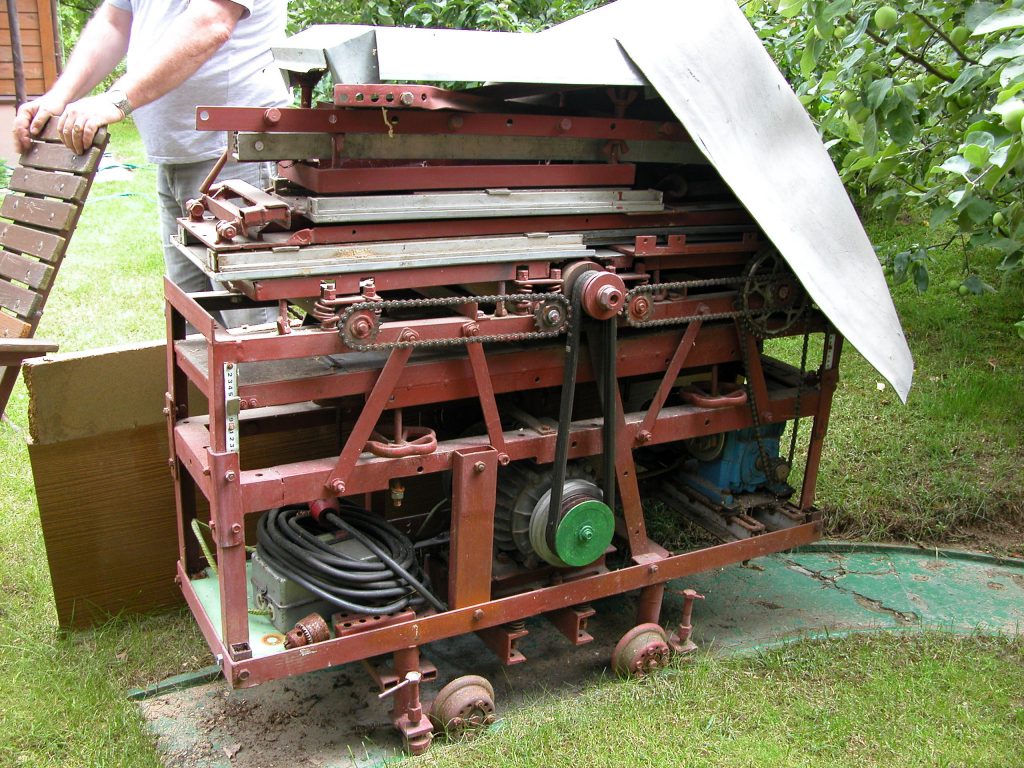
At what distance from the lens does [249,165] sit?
193 inches

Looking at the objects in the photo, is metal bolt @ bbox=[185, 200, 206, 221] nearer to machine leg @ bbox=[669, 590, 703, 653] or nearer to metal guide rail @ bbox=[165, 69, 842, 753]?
metal guide rail @ bbox=[165, 69, 842, 753]

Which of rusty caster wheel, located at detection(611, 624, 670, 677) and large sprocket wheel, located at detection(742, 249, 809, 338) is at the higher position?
large sprocket wheel, located at detection(742, 249, 809, 338)

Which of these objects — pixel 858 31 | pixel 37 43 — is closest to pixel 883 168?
pixel 858 31

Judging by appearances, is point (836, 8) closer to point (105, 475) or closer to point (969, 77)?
point (969, 77)

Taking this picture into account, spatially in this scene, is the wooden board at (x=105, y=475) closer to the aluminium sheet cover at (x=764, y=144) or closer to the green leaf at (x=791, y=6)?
the aluminium sheet cover at (x=764, y=144)

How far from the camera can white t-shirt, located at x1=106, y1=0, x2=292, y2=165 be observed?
4.73 m

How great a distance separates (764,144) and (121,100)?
2.54m

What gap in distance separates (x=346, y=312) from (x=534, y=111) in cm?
126

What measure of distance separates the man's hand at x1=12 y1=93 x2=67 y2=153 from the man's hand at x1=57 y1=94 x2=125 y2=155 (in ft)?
1.27

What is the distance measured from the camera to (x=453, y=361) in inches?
147

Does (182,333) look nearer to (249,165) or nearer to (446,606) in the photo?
(249,165)

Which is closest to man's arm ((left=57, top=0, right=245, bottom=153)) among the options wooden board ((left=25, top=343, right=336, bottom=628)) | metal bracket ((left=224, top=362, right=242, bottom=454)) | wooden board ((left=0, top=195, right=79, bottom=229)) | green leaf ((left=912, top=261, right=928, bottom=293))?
wooden board ((left=0, top=195, right=79, bottom=229))

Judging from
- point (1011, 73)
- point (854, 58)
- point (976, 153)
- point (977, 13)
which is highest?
point (977, 13)

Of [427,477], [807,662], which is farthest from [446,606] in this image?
[807,662]
